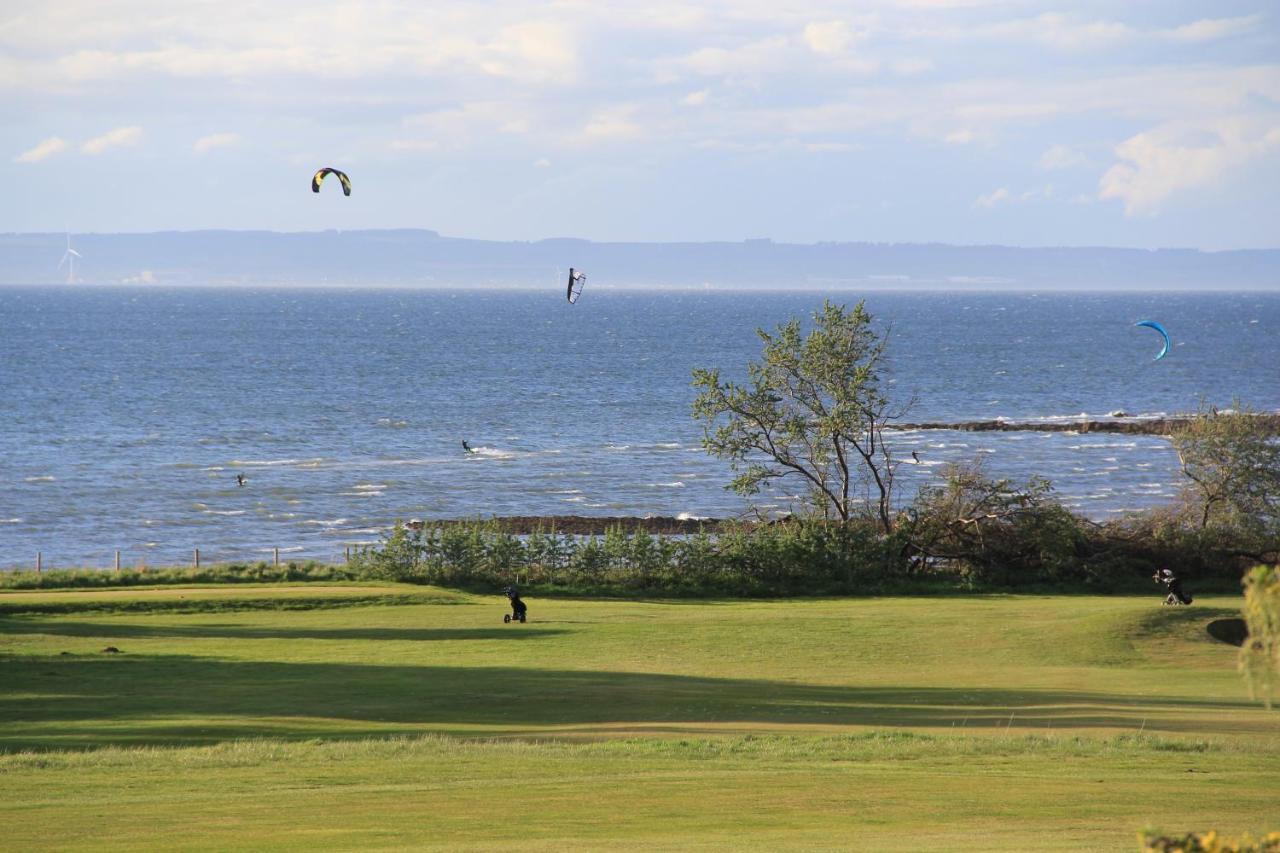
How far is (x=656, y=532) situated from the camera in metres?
62.0

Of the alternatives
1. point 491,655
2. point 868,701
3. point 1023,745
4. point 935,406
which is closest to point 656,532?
point 491,655

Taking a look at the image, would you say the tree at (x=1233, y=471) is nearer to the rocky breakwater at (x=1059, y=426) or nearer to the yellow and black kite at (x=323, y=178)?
the yellow and black kite at (x=323, y=178)

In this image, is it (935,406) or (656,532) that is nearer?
(656,532)

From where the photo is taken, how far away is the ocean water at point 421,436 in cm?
6888

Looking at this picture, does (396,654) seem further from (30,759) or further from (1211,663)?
(1211,663)

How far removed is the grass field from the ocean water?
18127 millimetres

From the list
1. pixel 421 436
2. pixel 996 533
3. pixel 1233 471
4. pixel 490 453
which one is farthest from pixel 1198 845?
pixel 421 436

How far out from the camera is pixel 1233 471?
45000 mm

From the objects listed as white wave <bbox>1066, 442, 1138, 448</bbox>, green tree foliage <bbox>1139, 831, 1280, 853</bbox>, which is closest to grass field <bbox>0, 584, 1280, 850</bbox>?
green tree foliage <bbox>1139, 831, 1280, 853</bbox>

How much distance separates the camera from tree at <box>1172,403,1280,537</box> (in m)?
44.6

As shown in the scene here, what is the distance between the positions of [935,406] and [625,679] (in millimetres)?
94740

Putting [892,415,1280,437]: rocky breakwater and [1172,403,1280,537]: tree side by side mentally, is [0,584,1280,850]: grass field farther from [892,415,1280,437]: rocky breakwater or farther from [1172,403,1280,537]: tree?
[892,415,1280,437]: rocky breakwater

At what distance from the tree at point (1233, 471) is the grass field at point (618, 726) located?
903cm

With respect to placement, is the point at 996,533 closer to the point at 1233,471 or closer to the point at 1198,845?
the point at 1233,471
